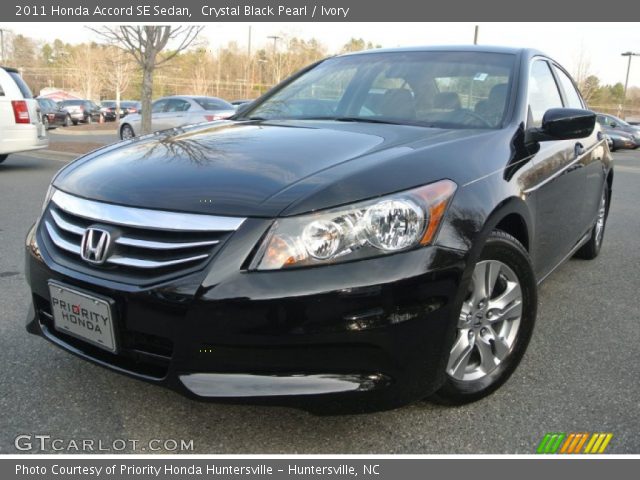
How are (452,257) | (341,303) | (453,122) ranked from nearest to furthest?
(341,303), (452,257), (453,122)

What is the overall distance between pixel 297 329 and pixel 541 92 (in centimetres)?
233

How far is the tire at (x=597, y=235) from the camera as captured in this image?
477 cm

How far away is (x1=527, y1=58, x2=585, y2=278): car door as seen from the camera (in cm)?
294

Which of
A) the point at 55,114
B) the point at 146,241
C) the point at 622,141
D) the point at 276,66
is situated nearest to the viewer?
the point at 146,241

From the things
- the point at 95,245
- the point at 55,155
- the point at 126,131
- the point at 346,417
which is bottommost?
the point at 55,155

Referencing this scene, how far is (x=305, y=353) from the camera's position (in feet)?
6.14

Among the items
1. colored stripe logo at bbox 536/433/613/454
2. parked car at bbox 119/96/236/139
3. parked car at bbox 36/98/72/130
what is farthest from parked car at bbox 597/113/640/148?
parked car at bbox 36/98/72/130

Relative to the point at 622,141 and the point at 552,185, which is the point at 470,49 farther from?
the point at 622,141

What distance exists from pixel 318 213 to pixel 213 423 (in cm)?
99

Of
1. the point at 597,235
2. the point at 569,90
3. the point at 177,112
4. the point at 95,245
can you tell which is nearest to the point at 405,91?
the point at 569,90

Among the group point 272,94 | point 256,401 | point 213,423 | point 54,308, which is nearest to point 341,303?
point 256,401

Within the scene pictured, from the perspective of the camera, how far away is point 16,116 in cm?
979

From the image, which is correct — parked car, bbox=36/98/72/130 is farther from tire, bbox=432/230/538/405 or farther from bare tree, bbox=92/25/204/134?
tire, bbox=432/230/538/405

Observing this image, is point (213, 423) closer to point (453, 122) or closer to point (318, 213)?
point (318, 213)
